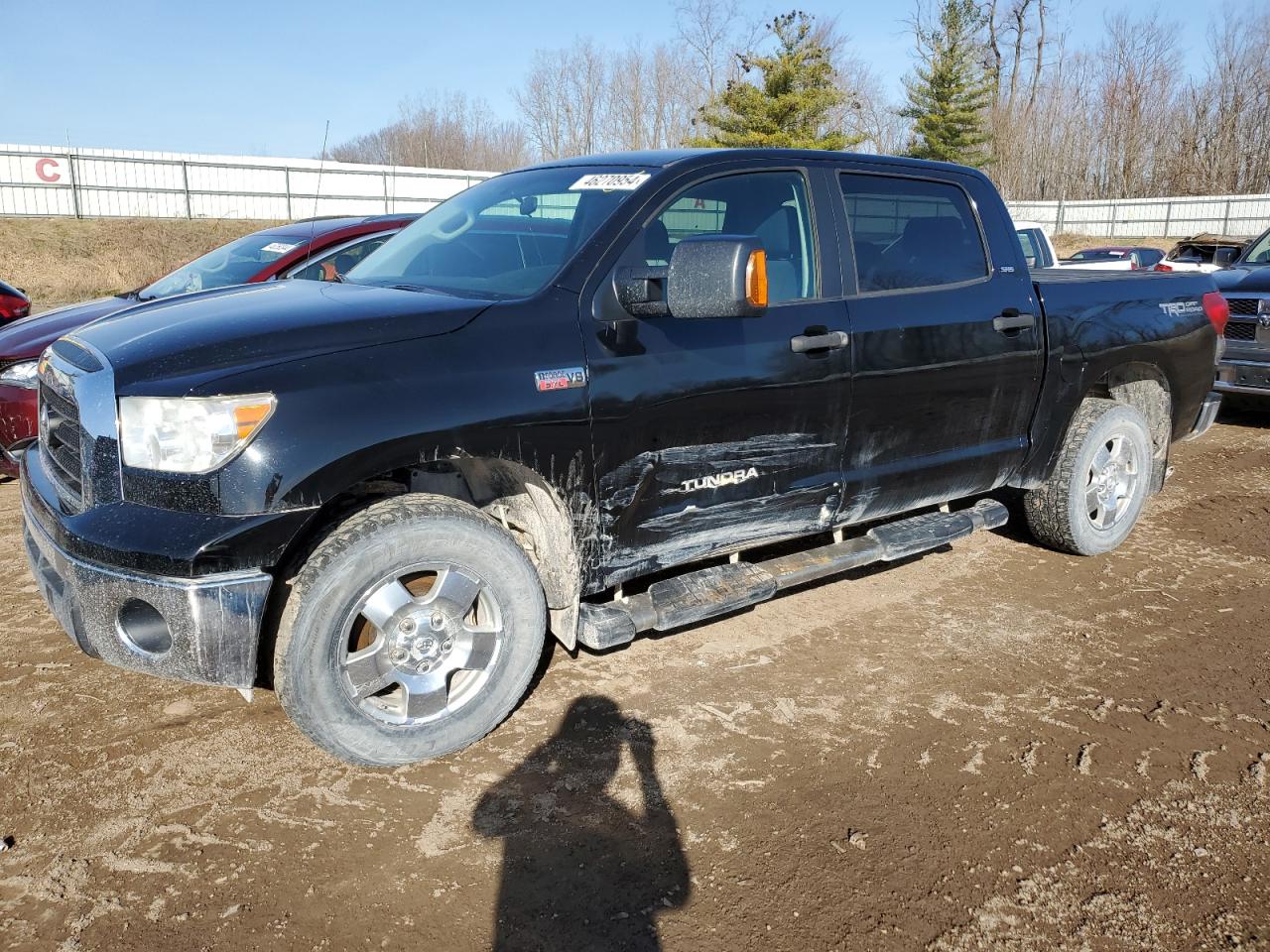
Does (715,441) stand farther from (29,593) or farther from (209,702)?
(29,593)

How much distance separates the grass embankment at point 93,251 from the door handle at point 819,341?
77.8 ft

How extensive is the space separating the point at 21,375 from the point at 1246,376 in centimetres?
948

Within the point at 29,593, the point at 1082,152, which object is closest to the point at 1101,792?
the point at 29,593

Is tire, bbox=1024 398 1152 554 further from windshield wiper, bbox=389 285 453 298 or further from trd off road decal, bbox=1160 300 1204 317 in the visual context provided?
windshield wiper, bbox=389 285 453 298

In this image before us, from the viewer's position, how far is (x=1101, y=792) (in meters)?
2.95

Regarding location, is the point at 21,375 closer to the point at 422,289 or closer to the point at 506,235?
the point at 422,289

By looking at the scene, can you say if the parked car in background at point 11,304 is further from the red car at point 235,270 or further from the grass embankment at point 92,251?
the grass embankment at point 92,251

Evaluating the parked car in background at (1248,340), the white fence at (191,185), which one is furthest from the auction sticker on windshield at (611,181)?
the white fence at (191,185)

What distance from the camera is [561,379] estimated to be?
9.95ft

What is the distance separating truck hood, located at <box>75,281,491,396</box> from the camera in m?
2.64

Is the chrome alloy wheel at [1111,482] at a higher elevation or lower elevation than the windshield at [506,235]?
lower

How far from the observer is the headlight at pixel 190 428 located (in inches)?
102

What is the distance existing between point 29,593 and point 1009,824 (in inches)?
169

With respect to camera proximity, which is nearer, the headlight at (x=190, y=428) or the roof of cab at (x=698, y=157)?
the headlight at (x=190, y=428)
